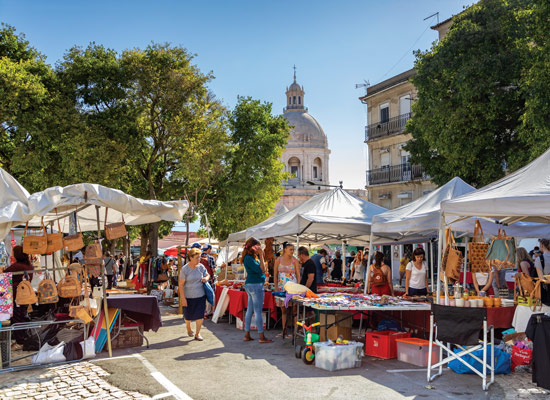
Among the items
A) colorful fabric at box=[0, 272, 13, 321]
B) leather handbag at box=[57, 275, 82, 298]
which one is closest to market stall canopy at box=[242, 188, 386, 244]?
leather handbag at box=[57, 275, 82, 298]

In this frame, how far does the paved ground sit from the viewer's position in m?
6.33

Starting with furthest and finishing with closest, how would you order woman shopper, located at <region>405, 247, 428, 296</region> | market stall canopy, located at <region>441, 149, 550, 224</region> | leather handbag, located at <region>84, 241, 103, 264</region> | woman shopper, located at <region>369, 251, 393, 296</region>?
woman shopper, located at <region>369, 251, 393, 296</region> → woman shopper, located at <region>405, 247, 428, 296</region> → leather handbag, located at <region>84, 241, 103, 264</region> → market stall canopy, located at <region>441, 149, 550, 224</region>

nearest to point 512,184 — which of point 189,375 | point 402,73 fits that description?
point 189,375

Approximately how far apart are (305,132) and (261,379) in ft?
267

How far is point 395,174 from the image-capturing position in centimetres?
3647

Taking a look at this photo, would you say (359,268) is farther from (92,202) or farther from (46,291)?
(46,291)

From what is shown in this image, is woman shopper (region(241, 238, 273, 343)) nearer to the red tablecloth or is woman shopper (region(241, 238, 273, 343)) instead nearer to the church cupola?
the red tablecloth

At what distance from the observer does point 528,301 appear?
25.6 ft

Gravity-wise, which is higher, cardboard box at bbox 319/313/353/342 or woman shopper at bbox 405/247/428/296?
woman shopper at bbox 405/247/428/296

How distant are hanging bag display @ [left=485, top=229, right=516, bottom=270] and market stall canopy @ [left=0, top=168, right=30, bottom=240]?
6.98m

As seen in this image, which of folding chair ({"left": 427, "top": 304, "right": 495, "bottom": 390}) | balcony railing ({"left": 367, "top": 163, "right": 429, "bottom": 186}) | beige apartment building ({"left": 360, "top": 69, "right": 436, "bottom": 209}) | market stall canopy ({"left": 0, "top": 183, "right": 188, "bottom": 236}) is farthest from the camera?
beige apartment building ({"left": 360, "top": 69, "right": 436, "bottom": 209})

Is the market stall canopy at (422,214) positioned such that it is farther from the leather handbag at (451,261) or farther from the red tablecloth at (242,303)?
the red tablecloth at (242,303)

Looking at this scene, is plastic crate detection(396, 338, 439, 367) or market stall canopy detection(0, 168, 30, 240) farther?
plastic crate detection(396, 338, 439, 367)

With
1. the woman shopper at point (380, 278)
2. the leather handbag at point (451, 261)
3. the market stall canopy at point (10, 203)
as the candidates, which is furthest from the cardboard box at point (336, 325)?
the market stall canopy at point (10, 203)
